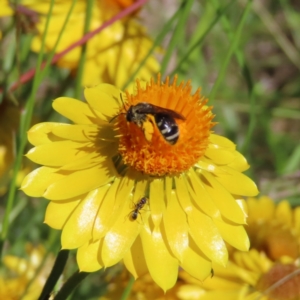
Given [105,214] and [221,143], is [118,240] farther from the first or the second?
[221,143]

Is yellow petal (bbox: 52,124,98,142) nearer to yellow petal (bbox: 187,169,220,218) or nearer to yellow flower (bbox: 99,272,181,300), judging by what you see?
yellow petal (bbox: 187,169,220,218)

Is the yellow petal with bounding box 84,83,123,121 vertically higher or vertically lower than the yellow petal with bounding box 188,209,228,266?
higher

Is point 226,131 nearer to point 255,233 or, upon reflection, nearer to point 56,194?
point 255,233

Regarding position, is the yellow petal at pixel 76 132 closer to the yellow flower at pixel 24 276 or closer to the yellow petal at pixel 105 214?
the yellow petal at pixel 105 214

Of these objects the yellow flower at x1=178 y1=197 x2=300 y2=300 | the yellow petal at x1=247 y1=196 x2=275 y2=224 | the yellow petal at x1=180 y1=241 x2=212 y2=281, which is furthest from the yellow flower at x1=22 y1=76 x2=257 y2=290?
the yellow petal at x1=247 y1=196 x2=275 y2=224

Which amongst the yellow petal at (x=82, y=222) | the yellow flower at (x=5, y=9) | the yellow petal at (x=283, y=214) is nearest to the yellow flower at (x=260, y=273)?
the yellow petal at (x=283, y=214)

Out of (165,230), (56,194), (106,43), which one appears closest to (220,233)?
(165,230)

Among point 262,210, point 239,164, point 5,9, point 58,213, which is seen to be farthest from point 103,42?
point 58,213
